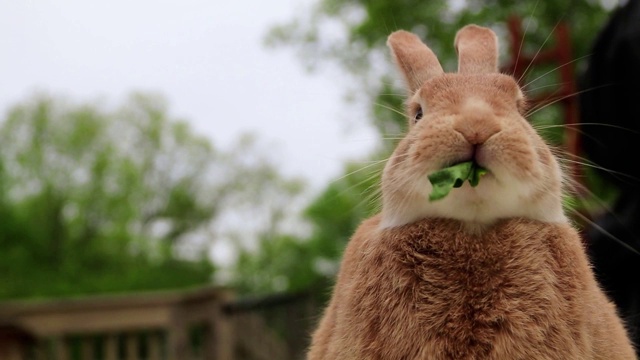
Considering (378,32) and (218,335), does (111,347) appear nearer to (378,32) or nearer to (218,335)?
(218,335)

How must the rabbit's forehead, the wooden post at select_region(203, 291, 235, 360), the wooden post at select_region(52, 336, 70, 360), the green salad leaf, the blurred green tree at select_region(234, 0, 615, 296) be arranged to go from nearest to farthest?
the green salad leaf
the rabbit's forehead
the wooden post at select_region(52, 336, 70, 360)
the wooden post at select_region(203, 291, 235, 360)
the blurred green tree at select_region(234, 0, 615, 296)

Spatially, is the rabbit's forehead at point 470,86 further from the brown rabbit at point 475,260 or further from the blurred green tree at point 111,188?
the blurred green tree at point 111,188

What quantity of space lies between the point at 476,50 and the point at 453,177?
30 centimetres

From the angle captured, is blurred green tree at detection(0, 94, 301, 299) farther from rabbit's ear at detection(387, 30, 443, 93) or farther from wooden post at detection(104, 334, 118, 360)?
rabbit's ear at detection(387, 30, 443, 93)

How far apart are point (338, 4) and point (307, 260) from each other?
4426 millimetres

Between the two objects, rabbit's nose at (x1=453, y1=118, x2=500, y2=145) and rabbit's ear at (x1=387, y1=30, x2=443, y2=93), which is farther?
rabbit's ear at (x1=387, y1=30, x2=443, y2=93)

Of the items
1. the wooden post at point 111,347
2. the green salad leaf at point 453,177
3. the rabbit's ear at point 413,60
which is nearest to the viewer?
the green salad leaf at point 453,177

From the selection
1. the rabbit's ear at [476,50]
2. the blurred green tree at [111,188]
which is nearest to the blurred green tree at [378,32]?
the blurred green tree at [111,188]

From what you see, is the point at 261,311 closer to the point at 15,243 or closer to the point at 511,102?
the point at 511,102

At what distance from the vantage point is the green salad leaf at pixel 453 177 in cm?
Result: 78

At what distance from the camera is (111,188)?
9258 mm

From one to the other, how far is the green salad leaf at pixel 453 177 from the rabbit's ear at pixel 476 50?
0.22m

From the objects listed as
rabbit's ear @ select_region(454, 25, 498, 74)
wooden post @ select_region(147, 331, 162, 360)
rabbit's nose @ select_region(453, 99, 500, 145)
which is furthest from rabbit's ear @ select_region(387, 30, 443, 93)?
wooden post @ select_region(147, 331, 162, 360)

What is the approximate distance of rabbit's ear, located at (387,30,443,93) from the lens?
101cm
